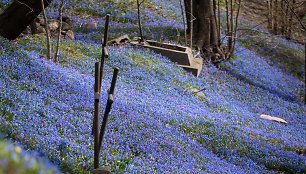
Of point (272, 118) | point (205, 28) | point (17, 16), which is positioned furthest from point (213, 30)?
point (17, 16)

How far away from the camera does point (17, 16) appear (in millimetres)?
9828

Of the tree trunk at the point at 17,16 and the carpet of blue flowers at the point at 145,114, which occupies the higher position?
the tree trunk at the point at 17,16

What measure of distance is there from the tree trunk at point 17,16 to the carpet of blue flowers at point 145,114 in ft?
1.12

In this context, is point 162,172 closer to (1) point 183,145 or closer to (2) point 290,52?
(1) point 183,145

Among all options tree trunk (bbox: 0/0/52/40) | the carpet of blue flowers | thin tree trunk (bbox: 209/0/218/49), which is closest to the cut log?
the carpet of blue flowers

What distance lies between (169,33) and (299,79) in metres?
8.23

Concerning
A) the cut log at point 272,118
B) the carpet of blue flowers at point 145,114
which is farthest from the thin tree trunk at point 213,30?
the cut log at point 272,118

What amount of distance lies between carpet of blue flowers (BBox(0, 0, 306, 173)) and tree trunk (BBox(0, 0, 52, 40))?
0.34 m

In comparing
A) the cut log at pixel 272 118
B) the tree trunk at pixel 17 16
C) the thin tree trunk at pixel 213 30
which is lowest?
the cut log at pixel 272 118

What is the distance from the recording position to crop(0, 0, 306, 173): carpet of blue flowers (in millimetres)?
6031

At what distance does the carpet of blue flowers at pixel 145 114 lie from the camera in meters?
6.03

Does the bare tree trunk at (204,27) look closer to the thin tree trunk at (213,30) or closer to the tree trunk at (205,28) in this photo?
the tree trunk at (205,28)

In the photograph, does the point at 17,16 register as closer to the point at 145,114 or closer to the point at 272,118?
the point at 145,114

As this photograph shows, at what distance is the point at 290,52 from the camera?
1037 inches
